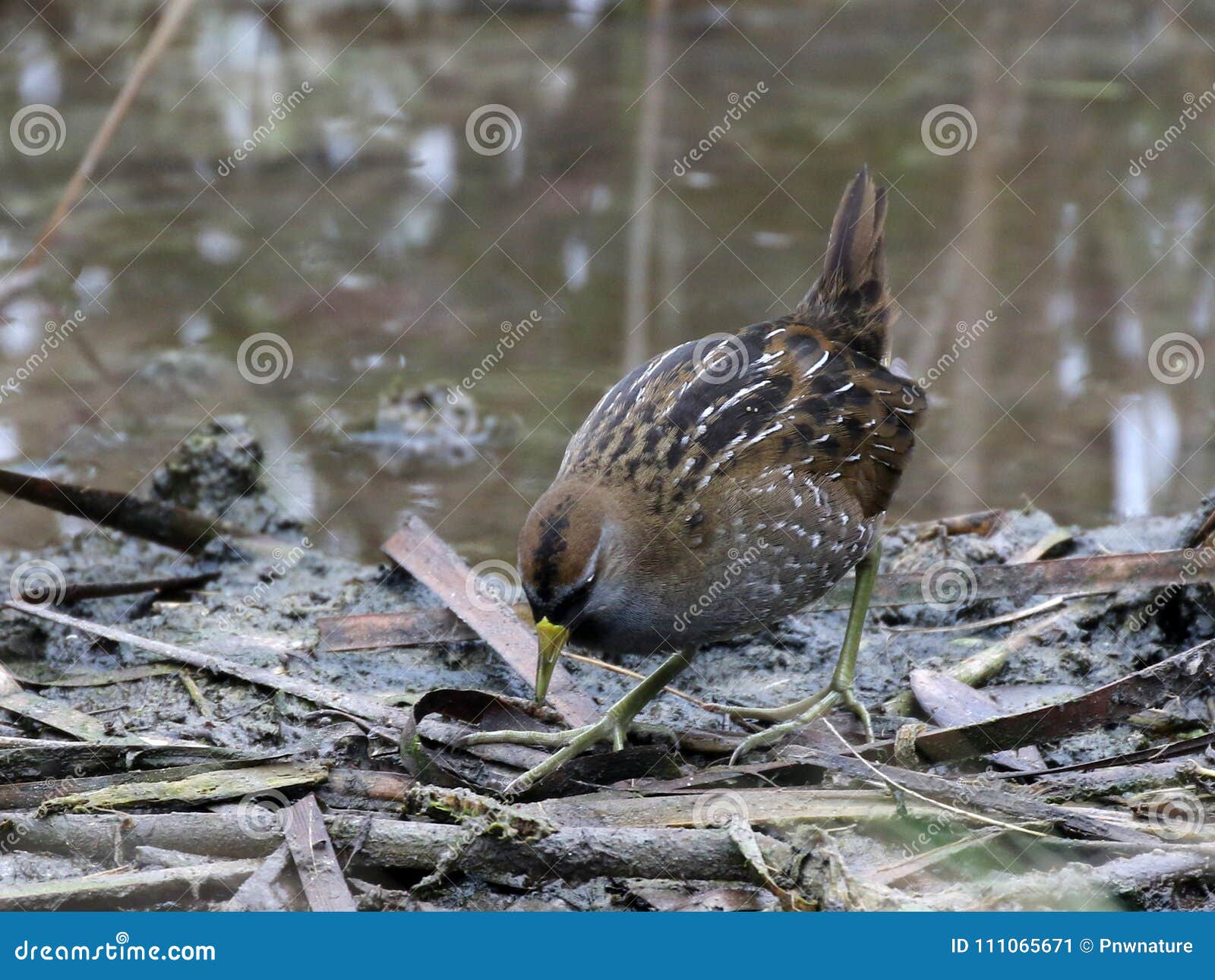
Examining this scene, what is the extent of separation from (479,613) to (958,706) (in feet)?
5.37

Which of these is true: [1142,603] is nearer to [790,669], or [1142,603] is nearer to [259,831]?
[790,669]

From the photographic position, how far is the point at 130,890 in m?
3.21

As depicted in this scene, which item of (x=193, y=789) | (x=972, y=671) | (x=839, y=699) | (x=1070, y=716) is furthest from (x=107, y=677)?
(x=1070, y=716)

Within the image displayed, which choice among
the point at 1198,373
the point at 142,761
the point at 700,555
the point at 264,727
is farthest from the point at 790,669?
the point at 1198,373

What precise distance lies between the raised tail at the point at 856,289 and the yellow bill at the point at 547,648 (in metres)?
1.56

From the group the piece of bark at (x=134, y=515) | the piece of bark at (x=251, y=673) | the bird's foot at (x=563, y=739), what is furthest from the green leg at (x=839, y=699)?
the piece of bark at (x=134, y=515)

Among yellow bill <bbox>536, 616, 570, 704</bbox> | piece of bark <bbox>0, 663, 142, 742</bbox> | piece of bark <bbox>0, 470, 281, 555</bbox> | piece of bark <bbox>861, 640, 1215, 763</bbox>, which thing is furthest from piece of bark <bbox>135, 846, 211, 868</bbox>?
piece of bark <bbox>0, 470, 281, 555</bbox>

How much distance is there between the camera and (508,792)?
12.2 feet

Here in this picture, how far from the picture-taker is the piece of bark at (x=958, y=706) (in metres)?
3.96

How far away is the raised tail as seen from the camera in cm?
475

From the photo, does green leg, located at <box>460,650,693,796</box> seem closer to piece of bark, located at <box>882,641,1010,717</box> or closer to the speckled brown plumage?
the speckled brown plumage

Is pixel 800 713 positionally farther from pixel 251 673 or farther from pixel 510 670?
pixel 251 673

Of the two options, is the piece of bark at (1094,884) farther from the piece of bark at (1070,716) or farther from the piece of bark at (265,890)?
the piece of bark at (265,890)

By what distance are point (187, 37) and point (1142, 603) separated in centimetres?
993
